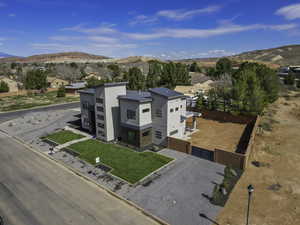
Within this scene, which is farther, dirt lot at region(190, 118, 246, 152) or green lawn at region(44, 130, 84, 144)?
green lawn at region(44, 130, 84, 144)

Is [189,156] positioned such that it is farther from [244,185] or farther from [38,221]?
[38,221]

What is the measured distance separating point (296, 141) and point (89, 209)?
28.4 meters

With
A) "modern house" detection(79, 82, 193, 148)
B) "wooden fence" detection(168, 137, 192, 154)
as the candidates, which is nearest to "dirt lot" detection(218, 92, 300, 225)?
"wooden fence" detection(168, 137, 192, 154)

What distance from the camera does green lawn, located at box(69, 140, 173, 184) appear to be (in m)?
20.0

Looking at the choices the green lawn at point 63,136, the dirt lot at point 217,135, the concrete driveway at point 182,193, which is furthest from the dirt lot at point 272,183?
the green lawn at point 63,136

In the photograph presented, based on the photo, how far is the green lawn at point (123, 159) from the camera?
2005 centimetres

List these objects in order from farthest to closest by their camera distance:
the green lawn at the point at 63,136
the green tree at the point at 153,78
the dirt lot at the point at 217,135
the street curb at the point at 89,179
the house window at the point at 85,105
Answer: the green tree at the point at 153,78, the house window at the point at 85,105, the green lawn at the point at 63,136, the dirt lot at the point at 217,135, the street curb at the point at 89,179

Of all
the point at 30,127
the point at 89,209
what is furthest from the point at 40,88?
the point at 89,209

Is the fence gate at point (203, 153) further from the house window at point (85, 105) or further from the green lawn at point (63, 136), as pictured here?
the house window at point (85, 105)

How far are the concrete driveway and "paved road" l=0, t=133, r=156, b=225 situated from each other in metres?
1.50

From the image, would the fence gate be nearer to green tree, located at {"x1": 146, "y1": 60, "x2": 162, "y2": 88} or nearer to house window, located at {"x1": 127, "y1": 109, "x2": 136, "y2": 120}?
house window, located at {"x1": 127, "y1": 109, "x2": 136, "y2": 120}

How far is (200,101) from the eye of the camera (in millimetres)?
42781

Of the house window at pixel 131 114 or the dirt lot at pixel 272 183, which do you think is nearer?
the dirt lot at pixel 272 183

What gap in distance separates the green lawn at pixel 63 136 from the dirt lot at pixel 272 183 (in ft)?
76.6
